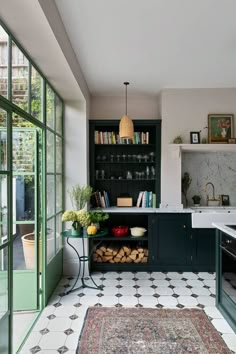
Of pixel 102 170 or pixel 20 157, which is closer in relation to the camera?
pixel 20 157

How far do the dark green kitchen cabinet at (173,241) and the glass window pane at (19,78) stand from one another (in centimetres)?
253

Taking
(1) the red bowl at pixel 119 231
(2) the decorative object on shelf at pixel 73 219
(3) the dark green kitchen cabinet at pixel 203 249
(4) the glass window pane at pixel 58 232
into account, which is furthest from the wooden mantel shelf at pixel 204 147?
(4) the glass window pane at pixel 58 232

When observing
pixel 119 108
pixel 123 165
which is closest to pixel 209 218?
pixel 123 165

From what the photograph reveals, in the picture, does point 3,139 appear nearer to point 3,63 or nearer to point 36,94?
point 3,63

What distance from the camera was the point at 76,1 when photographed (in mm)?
2150

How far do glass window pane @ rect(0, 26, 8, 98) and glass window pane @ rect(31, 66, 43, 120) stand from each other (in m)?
0.65

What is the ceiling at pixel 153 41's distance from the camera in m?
2.25

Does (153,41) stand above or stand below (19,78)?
above

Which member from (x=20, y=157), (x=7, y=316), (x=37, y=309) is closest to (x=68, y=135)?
(x=20, y=157)

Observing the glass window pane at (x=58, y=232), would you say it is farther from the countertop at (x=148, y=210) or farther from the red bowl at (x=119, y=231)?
the red bowl at (x=119, y=231)

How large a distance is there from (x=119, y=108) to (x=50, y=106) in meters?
1.51

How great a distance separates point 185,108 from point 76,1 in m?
2.62

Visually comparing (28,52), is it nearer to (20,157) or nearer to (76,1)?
(76,1)

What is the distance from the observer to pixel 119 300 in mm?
3162
